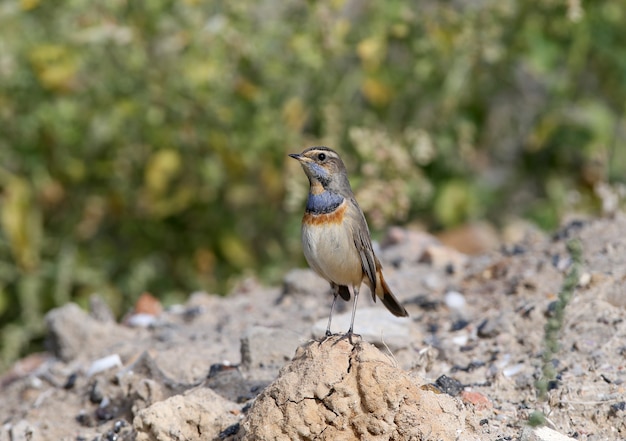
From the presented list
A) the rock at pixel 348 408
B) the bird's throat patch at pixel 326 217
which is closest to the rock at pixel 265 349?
the bird's throat patch at pixel 326 217

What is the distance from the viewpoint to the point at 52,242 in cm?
845

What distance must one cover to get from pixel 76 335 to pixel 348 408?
9.21ft

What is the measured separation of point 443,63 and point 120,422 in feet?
14.6

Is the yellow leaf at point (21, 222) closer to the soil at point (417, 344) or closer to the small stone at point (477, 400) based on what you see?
the soil at point (417, 344)

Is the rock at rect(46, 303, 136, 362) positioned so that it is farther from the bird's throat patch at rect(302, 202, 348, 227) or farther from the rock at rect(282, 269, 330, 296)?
the bird's throat patch at rect(302, 202, 348, 227)

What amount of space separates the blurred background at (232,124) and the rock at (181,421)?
331 cm

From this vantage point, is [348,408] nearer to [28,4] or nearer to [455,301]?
[455,301]

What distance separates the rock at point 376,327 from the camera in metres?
5.18

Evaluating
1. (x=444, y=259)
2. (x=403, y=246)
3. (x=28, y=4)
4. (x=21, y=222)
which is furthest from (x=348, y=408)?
(x=28, y=4)

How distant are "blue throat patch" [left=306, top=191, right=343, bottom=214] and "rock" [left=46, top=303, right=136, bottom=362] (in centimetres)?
183

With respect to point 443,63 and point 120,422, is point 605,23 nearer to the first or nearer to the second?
point 443,63

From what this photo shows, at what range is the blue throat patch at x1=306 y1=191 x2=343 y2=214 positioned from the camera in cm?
518

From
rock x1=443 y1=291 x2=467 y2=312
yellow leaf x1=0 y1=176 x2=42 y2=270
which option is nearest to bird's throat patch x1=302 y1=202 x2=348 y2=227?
rock x1=443 y1=291 x2=467 y2=312

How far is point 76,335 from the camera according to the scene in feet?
20.8
